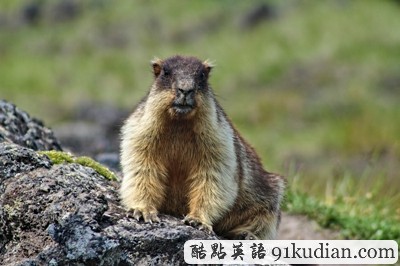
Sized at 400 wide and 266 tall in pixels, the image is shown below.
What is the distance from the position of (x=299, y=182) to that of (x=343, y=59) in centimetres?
1674

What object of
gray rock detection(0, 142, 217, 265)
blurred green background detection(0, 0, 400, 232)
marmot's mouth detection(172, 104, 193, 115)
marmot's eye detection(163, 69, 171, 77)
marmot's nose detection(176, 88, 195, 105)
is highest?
blurred green background detection(0, 0, 400, 232)

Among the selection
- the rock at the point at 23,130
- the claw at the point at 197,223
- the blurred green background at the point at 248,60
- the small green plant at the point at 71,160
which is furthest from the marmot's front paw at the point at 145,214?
the blurred green background at the point at 248,60

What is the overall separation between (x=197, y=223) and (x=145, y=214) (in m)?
0.39

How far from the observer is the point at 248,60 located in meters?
29.3

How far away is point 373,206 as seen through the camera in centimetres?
1170

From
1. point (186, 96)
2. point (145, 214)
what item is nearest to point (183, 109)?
point (186, 96)

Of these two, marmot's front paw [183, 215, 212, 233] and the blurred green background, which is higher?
the blurred green background

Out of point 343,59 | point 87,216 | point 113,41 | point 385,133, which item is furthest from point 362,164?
point 87,216

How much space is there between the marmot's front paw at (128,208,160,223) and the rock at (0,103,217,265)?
0.05m

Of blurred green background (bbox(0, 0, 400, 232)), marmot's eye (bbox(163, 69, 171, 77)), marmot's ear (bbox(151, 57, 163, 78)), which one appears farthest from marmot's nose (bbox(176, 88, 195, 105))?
blurred green background (bbox(0, 0, 400, 232))

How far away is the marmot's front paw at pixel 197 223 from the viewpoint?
21.8 feet

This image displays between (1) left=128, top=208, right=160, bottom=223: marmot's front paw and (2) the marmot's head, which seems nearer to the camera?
(1) left=128, top=208, right=160, bottom=223: marmot's front paw

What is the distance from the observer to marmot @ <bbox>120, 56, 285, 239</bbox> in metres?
7.04

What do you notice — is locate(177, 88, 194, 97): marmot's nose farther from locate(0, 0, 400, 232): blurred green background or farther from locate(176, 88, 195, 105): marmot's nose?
locate(0, 0, 400, 232): blurred green background
